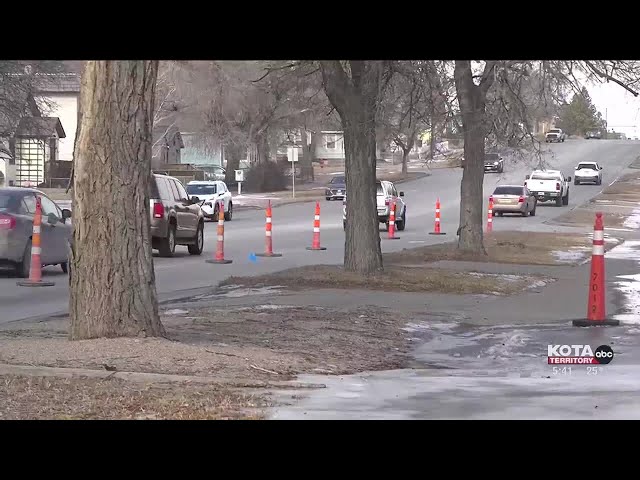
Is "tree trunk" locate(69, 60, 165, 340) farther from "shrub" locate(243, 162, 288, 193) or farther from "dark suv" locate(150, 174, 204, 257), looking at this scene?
"shrub" locate(243, 162, 288, 193)

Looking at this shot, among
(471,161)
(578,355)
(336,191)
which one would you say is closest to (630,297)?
(578,355)

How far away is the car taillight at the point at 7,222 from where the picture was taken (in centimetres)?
1877

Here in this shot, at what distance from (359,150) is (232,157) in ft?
167

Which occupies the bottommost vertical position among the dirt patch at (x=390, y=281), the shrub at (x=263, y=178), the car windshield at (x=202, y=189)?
the dirt patch at (x=390, y=281)

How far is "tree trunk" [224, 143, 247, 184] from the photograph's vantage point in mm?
66062

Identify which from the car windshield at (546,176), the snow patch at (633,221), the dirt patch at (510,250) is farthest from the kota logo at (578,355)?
the car windshield at (546,176)

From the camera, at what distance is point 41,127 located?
1816 inches

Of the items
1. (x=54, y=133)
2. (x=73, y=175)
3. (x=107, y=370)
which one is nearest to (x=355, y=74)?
(x=73, y=175)

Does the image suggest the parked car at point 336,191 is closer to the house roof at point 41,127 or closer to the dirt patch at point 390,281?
the house roof at point 41,127

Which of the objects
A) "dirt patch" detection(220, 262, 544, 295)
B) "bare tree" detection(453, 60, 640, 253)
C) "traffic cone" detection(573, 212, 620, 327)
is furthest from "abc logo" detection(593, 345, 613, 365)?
"bare tree" detection(453, 60, 640, 253)

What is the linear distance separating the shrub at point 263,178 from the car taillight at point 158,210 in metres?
44.0

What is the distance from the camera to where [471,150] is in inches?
1017
